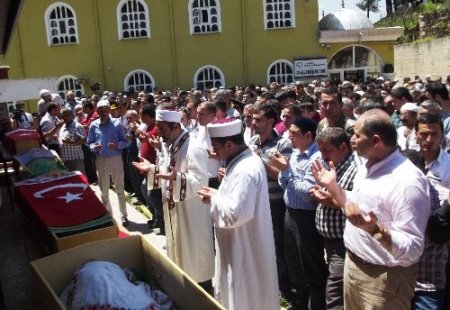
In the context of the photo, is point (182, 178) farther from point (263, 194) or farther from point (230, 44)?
point (230, 44)

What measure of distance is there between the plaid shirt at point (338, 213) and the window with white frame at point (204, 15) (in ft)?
73.6

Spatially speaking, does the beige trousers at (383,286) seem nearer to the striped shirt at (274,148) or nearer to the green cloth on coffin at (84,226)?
the striped shirt at (274,148)

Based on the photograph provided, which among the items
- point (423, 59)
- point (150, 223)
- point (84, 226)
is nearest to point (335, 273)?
point (84, 226)

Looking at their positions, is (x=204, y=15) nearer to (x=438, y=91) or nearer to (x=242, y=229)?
(x=438, y=91)

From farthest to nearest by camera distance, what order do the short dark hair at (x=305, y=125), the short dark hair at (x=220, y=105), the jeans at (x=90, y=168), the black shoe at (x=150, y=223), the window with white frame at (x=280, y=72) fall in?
the window with white frame at (x=280, y=72)
the jeans at (x=90, y=168)
the black shoe at (x=150, y=223)
the short dark hair at (x=220, y=105)
the short dark hair at (x=305, y=125)

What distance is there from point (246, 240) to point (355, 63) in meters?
24.0

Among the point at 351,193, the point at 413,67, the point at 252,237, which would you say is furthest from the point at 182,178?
the point at 413,67

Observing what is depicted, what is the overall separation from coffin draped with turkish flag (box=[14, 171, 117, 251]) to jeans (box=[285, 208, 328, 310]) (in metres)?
1.57

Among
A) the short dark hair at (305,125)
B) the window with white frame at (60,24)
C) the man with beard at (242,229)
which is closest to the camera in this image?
the man with beard at (242,229)

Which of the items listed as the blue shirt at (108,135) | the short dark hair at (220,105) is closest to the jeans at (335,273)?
the short dark hair at (220,105)

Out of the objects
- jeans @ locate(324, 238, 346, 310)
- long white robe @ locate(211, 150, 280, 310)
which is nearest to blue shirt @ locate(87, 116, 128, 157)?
long white robe @ locate(211, 150, 280, 310)

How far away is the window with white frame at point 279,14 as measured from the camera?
83.3 feet

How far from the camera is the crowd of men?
9.86 feet

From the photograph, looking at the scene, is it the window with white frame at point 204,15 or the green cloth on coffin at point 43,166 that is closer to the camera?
the green cloth on coffin at point 43,166
